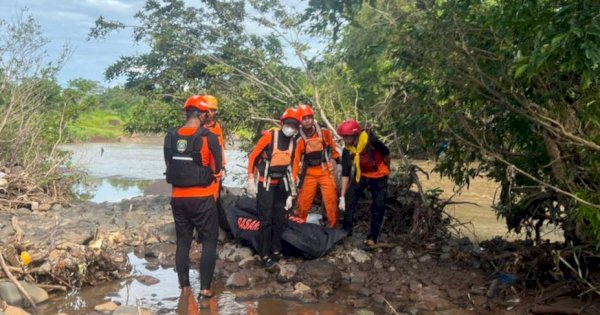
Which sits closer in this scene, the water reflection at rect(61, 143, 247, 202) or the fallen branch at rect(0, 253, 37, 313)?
the fallen branch at rect(0, 253, 37, 313)

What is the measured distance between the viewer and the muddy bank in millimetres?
5871

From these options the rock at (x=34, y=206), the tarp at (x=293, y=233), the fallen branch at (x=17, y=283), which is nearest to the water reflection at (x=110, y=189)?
the rock at (x=34, y=206)

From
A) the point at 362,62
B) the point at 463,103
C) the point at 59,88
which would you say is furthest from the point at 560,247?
the point at 59,88

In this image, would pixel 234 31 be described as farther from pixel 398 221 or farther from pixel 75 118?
pixel 398 221

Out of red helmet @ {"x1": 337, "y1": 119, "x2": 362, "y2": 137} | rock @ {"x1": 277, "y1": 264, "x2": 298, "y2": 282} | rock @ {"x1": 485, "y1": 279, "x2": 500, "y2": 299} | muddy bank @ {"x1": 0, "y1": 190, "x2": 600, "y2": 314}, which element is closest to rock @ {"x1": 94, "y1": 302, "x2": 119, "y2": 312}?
muddy bank @ {"x1": 0, "y1": 190, "x2": 600, "y2": 314}

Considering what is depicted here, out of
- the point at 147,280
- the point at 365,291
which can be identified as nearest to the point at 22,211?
the point at 147,280

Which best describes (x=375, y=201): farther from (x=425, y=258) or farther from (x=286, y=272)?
(x=286, y=272)

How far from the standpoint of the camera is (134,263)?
7.36 metres

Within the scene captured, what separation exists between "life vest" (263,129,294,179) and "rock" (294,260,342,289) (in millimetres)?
1030

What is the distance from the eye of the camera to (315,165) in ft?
23.7

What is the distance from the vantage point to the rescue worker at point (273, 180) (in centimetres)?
659

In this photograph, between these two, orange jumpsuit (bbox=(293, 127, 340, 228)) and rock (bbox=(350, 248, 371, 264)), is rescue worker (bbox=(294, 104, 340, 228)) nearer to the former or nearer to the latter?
orange jumpsuit (bbox=(293, 127, 340, 228))

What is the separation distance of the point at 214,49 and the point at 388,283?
6.66m

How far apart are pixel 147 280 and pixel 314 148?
2.33 meters
